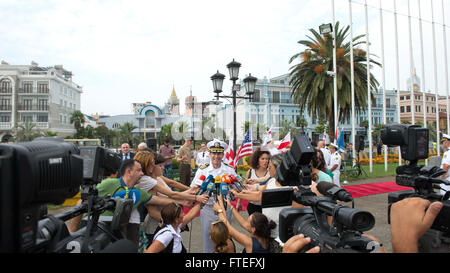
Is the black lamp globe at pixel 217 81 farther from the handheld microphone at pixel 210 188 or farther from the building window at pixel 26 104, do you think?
the building window at pixel 26 104

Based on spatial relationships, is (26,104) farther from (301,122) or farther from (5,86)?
(301,122)

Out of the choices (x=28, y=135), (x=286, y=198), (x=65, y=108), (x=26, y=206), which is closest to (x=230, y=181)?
(x=286, y=198)

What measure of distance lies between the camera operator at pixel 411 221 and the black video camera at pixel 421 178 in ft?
0.68

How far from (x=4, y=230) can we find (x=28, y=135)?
57.6m

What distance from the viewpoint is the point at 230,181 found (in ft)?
12.6

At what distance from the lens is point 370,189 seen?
11.2m

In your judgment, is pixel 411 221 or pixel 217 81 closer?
pixel 411 221

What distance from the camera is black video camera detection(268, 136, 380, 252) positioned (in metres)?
1.65

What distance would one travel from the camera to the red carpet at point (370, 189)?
1039cm

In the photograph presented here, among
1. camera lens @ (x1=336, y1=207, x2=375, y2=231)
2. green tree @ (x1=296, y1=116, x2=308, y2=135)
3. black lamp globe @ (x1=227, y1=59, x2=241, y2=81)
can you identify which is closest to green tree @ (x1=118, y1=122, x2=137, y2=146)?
green tree @ (x1=296, y1=116, x2=308, y2=135)

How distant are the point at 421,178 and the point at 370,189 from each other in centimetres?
954

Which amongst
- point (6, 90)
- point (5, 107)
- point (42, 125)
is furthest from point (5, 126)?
point (6, 90)

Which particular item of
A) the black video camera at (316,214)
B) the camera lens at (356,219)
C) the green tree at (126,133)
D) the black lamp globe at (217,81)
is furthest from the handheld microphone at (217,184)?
the green tree at (126,133)
